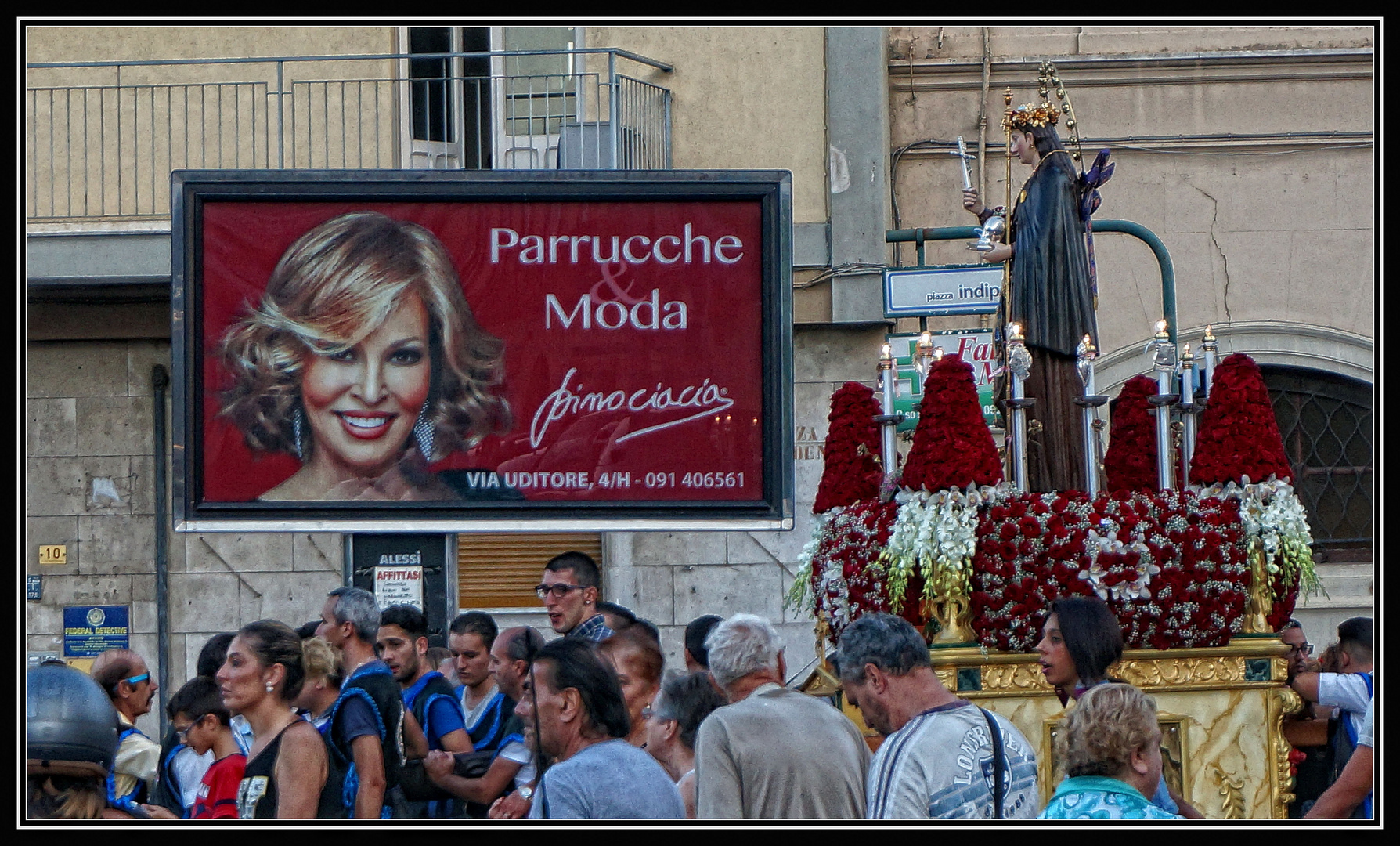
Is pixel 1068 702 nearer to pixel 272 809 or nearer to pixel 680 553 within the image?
pixel 272 809

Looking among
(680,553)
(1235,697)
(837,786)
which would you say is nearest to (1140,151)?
(680,553)

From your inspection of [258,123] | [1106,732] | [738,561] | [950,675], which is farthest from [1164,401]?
[258,123]

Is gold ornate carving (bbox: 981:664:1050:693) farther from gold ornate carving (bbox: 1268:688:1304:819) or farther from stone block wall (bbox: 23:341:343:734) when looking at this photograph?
stone block wall (bbox: 23:341:343:734)

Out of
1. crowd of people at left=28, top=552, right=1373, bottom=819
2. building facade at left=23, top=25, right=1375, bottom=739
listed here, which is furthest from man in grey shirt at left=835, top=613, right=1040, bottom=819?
building facade at left=23, top=25, right=1375, bottom=739

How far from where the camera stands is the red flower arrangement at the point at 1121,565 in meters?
6.22

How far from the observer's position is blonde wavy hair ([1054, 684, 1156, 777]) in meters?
3.85

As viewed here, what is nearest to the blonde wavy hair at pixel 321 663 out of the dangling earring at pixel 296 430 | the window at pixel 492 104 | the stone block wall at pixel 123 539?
the dangling earring at pixel 296 430

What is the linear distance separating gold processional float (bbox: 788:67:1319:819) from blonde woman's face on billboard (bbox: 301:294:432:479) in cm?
185

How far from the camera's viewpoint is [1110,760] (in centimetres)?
386

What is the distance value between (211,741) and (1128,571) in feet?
10.9

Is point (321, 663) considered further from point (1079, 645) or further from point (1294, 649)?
point (1294, 649)

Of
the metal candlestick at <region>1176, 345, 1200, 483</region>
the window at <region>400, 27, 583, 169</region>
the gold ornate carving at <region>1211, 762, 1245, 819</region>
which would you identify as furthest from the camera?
the window at <region>400, 27, 583, 169</region>

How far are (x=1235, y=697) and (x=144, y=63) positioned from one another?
9147 millimetres

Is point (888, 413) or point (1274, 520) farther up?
point (888, 413)
